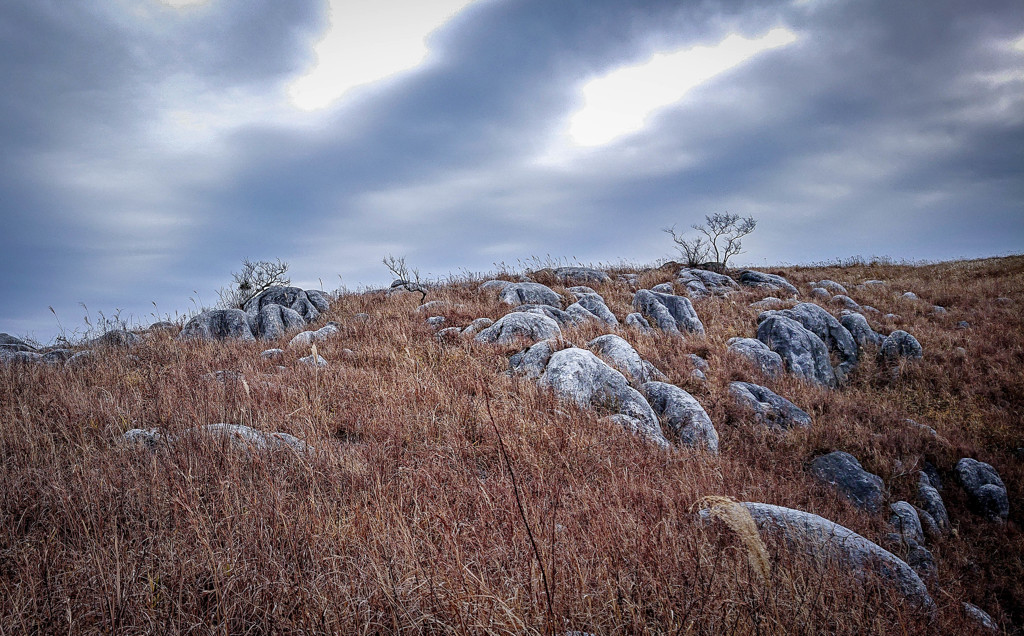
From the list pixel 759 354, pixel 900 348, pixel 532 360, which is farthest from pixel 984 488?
pixel 532 360

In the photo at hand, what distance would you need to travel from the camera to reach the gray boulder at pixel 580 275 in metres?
17.6

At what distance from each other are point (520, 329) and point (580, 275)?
9.64 meters

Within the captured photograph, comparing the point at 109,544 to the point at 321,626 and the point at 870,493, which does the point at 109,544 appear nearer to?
the point at 321,626

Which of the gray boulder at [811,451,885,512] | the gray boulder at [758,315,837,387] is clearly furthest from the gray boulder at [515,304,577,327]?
the gray boulder at [811,451,885,512]

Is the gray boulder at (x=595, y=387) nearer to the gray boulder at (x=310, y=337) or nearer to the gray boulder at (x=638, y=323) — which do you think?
the gray boulder at (x=638, y=323)

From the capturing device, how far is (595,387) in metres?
6.67

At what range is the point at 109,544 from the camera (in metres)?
3.02

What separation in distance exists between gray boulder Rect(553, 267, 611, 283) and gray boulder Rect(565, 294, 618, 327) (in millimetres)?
4680

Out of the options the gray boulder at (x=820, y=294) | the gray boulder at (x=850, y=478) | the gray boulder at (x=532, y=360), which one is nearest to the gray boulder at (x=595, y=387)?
the gray boulder at (x=532, y=360)

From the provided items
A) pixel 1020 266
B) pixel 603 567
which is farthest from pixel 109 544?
pixel 1020 266

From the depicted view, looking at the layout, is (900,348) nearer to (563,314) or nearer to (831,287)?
(831,287)

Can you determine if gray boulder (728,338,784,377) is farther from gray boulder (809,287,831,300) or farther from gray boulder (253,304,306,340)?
gray boulder (253,304,306,340)

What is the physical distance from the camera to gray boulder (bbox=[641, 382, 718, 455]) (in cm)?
627

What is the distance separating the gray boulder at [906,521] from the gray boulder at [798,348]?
173 inches
